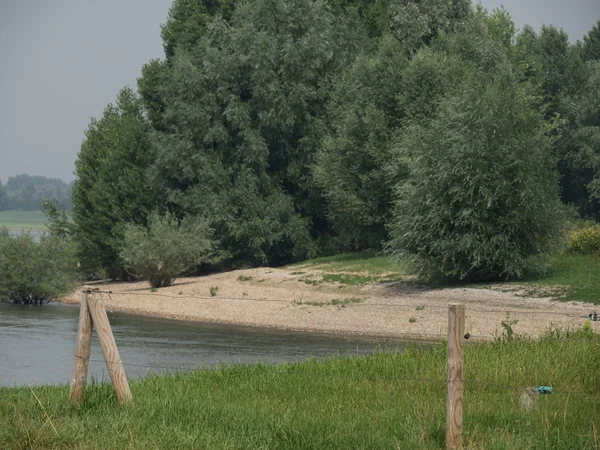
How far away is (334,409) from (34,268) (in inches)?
1358

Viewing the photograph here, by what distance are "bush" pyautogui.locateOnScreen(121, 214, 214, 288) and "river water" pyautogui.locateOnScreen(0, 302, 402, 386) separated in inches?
296

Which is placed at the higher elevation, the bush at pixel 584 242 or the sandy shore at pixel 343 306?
the bush at pixel 584 242

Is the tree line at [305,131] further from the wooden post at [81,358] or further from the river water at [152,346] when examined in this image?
the wooden post at [81,358]

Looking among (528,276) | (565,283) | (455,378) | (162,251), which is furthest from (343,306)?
(455,378)

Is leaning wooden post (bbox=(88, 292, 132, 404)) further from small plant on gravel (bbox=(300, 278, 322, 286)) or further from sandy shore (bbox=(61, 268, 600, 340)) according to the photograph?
small plant on gravel (bbox=(300, 278, 322, 286))

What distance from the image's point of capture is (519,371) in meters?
12.6

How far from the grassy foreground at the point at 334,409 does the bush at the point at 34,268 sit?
1183 inches

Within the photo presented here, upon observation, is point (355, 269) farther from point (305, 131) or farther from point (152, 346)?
point (152, 346)

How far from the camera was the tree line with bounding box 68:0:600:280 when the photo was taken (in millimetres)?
40969

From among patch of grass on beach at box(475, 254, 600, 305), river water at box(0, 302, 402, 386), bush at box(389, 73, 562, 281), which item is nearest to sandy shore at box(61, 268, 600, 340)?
patch of grass on beach at box(475, 254, 600, 305)

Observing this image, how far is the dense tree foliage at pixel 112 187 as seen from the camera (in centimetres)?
5488

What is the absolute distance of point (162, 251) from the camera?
45438 mm

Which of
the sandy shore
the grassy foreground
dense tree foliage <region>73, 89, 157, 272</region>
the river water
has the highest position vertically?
dense tree foliage <region>73, 89, 157, 272</region>

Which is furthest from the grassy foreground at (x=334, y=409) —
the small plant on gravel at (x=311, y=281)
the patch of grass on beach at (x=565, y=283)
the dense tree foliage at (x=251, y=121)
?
the dense tree foliage at (x=251, y=121)
